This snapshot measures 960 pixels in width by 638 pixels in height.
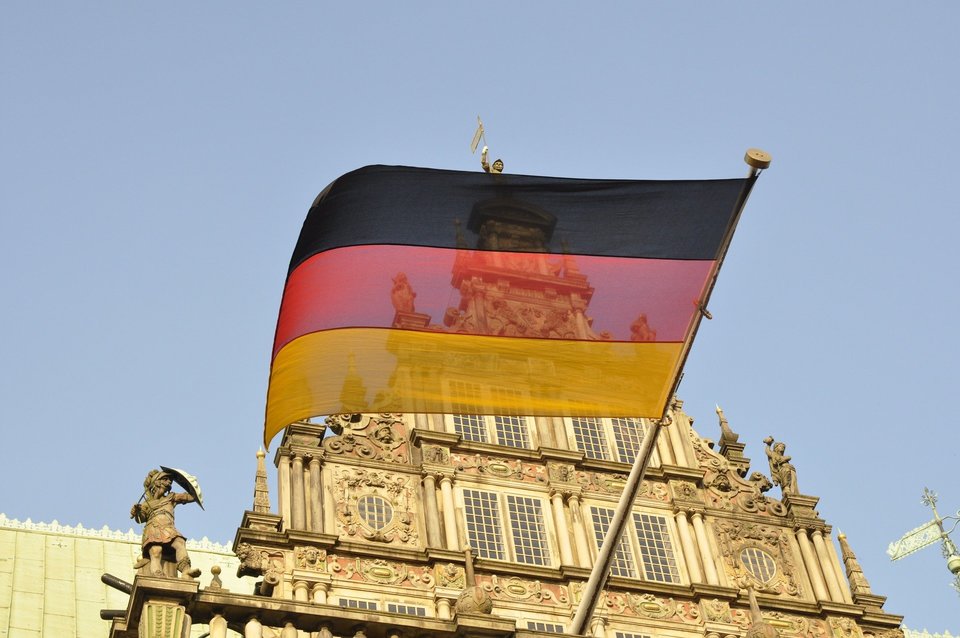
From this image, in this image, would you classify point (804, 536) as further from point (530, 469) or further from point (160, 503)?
point (160, 503)

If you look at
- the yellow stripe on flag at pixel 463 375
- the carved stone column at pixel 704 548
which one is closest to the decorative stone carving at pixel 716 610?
the carved stone column at pixel 704 548

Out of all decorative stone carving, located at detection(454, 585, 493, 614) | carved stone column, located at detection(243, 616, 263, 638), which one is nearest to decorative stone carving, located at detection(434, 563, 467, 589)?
decorative stone carving, located at detection(454, 585, 493, 614)

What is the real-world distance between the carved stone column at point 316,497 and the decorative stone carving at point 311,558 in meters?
0.56

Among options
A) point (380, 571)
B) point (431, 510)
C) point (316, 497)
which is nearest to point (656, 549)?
point (431, 510)

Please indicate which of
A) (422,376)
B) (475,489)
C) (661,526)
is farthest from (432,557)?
(422,376)

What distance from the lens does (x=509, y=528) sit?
3641cm

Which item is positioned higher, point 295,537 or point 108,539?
point 108,539

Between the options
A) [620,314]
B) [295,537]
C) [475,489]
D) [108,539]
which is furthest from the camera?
[108,539]

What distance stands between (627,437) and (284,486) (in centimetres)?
824

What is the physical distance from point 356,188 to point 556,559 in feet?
34.9

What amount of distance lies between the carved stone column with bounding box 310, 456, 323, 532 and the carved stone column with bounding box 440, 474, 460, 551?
100 inches

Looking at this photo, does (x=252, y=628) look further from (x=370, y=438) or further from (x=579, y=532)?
(x=579, y=532)

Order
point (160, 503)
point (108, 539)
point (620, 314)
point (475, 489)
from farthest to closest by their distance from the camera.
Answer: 1. point (108, 539)
2. point (475, 489)
3. point (620, 314)
4. point (160, 503)

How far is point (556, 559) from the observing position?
3606 centimetres
